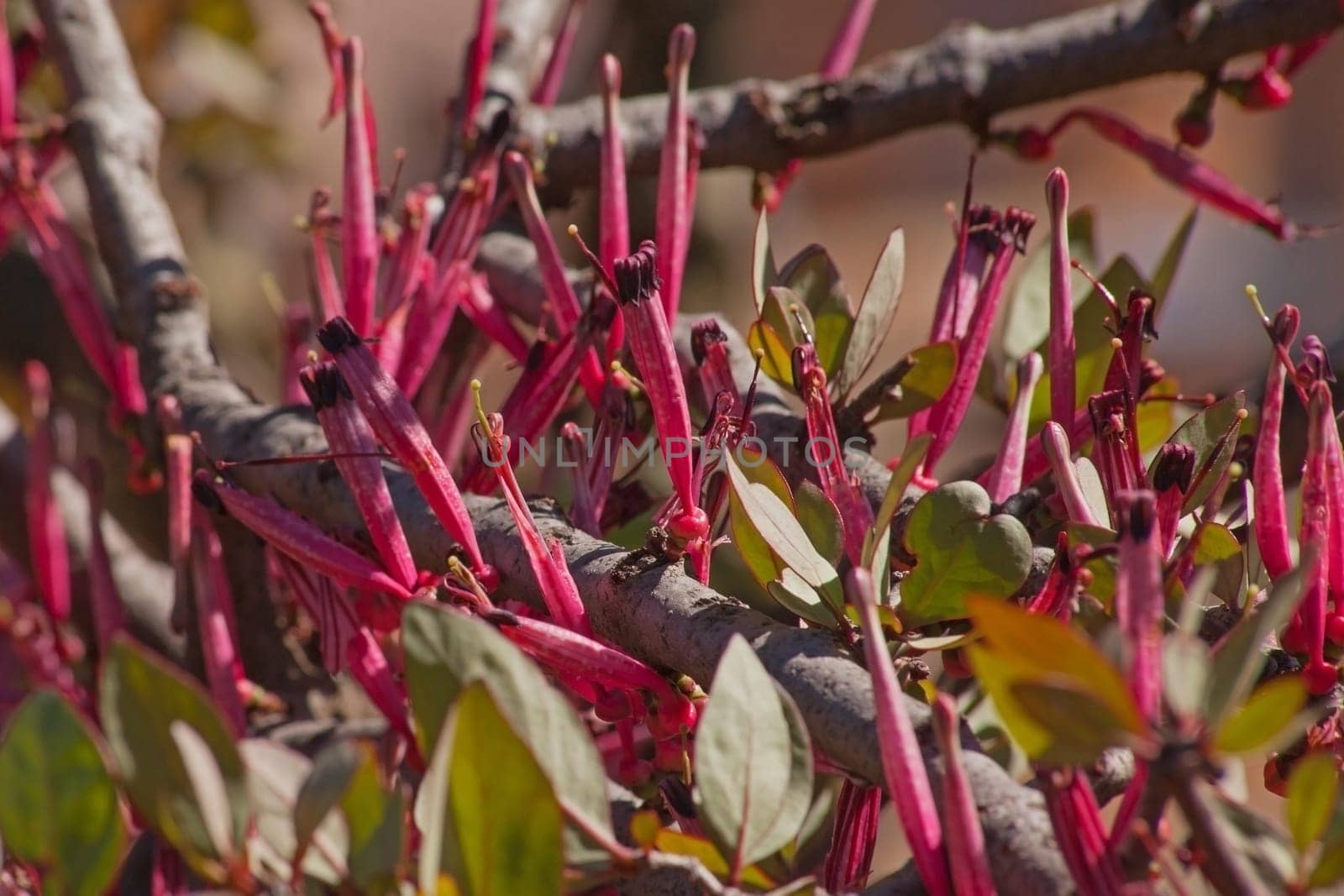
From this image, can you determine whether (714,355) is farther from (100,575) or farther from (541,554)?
(100,575)

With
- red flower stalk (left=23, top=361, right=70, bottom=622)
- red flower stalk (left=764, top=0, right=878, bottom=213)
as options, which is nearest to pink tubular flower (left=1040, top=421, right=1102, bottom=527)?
red flower stalk (left=764, top=0, right=878, bottom=213)

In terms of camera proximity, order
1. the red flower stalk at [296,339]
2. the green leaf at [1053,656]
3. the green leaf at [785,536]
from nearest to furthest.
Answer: the green leaf at [1053,656] < the green leaf at [785,536] < the red flower stalk at [296,339]

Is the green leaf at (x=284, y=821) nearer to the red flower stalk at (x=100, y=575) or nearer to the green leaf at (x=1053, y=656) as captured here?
the green leaf at (x=1053, y=656)

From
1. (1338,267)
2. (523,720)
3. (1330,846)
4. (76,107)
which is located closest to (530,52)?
(76,107)

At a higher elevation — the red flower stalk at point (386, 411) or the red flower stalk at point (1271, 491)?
the red flower stalk at point (386, 411)

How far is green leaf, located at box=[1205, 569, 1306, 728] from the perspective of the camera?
13.2 inches

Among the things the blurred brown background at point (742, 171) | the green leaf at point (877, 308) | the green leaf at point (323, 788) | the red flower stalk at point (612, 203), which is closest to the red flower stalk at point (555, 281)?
the red flower stalk at point (612, 203)

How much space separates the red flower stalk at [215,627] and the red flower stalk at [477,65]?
35 cm

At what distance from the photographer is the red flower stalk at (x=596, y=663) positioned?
509mm

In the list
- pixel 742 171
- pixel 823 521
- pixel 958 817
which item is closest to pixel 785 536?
pixel 823 521

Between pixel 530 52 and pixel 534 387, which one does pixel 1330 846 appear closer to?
pixel 534 387

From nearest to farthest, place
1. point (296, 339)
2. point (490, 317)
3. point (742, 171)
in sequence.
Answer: point (490, 317) < point (296, 339) < point (742, 171)

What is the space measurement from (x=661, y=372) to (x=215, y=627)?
0.31 metres

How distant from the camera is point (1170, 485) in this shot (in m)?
0.51
